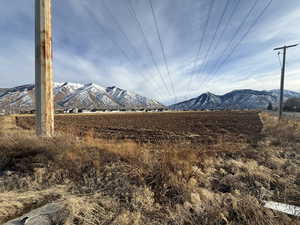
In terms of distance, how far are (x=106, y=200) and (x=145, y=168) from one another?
1.29 metres

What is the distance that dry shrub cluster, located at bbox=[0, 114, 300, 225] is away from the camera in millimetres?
2693

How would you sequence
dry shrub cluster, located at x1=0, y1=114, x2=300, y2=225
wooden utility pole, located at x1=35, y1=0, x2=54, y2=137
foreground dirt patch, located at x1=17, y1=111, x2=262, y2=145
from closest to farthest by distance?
1. dry shrub cluster, located at x1=0, y1=114, x2=300, y2=225
2. wooden utility pole, located at x1=35, y1=0, x2=54, y2=137
3. foreground dirt patch, located at x1=17, y1=111, x2=262, y2=145

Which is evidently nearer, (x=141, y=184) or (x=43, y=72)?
(x=141, y=184)

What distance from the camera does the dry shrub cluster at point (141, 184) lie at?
2.69 m

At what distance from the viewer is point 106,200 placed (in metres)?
3.07

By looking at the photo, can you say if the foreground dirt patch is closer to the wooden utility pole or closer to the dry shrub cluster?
the wooden utility pole

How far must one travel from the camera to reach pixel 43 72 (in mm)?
6051

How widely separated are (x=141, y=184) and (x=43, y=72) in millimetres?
5900

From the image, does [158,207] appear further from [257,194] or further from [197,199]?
[257,194]

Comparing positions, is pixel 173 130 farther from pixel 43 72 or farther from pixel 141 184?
pixel 141 184

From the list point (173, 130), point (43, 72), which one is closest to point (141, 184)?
point (43, 72)

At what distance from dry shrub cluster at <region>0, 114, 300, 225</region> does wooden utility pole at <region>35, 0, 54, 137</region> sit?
105 cm

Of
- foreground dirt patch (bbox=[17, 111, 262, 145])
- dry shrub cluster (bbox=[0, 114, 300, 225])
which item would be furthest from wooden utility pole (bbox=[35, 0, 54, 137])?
foreground dirt patch (bbox=[17, 111, 262, 145])

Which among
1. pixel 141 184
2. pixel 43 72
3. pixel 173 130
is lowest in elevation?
pixel 173 130
